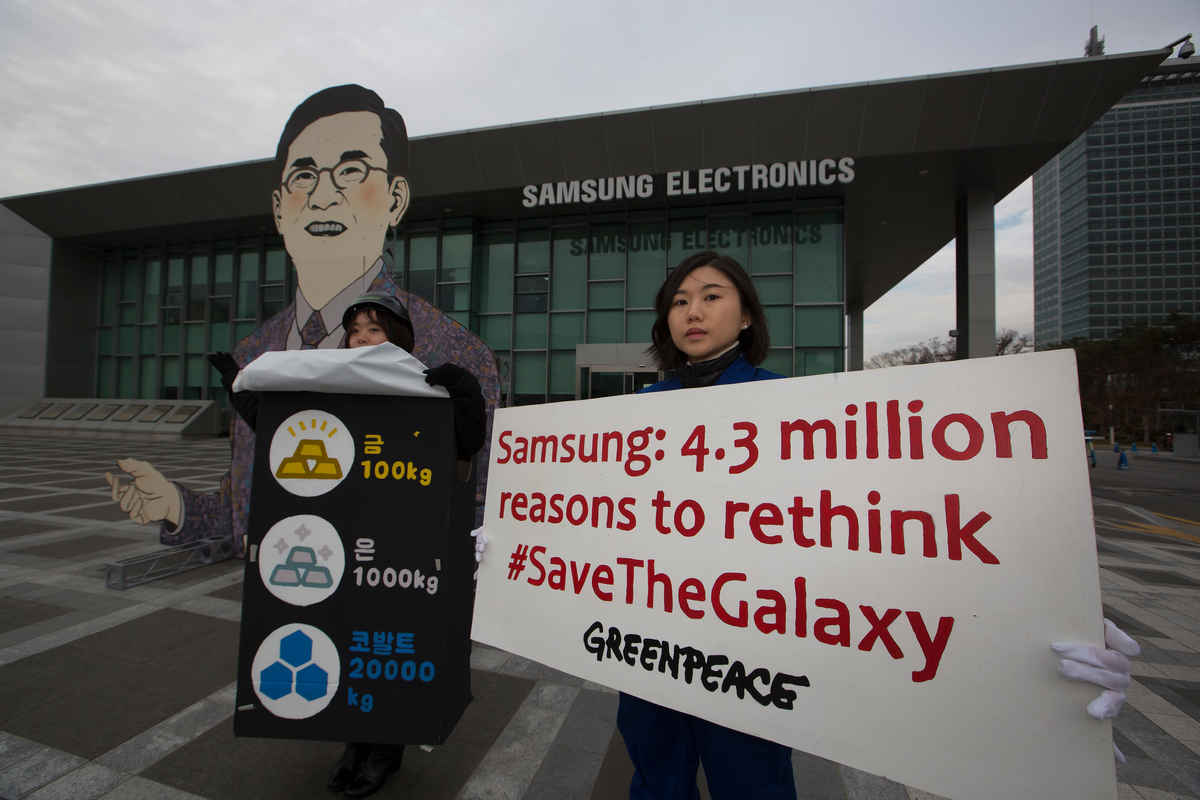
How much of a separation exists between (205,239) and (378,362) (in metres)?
24.2

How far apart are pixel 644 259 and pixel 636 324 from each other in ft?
6.08

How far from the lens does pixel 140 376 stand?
21891 millimetres

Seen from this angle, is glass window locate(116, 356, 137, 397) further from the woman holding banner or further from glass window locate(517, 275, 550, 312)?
the woman holding banner

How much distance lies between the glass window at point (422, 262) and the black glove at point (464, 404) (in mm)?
14061

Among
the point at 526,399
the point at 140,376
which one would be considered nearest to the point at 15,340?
the point at 140,376

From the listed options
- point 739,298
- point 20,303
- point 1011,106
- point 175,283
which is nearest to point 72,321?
point 20,303

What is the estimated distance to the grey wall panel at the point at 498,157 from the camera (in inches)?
489

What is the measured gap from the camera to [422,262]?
15.1m

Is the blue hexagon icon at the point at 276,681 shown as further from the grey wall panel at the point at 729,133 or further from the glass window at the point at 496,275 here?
the glass window at the point at 496,275

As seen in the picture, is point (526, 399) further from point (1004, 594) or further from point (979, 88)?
point (1004, 594)

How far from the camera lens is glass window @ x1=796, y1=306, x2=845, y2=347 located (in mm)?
12242

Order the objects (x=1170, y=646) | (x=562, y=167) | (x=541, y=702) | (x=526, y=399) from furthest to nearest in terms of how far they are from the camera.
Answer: (x=526, y=399)
(x=562, y=167)
(x=1170, y=646)
(x=541, y=702)

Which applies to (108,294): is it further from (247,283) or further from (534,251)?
(534,251)

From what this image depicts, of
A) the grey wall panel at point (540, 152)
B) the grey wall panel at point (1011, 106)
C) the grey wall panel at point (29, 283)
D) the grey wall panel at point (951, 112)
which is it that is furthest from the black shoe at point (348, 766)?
the grey wall panel at point (29, 283)
